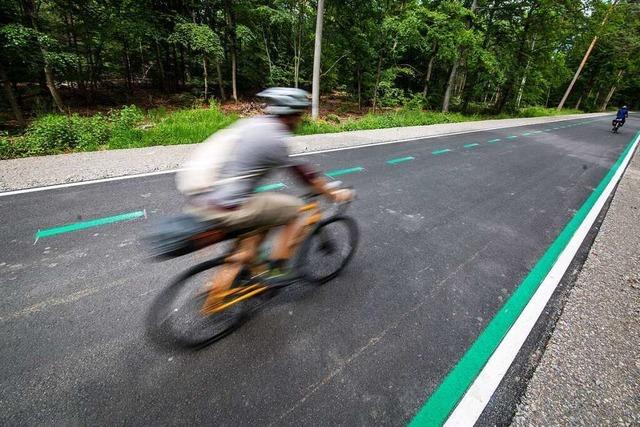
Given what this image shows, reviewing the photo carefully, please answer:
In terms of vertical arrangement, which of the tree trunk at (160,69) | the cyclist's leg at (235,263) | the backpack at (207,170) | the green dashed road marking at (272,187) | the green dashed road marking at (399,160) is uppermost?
the tree trunk at (160,69)

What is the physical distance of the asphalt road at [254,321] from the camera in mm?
1912

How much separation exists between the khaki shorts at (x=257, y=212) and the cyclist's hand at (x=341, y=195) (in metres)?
0.35

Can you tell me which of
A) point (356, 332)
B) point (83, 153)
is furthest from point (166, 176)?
point (356, 332)

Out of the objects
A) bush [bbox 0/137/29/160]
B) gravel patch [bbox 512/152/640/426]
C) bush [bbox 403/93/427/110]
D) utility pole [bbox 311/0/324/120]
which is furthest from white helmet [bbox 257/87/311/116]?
bush [bbox 403/93/427/110]

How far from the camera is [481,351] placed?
240 centimetres

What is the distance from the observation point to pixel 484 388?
209 cm

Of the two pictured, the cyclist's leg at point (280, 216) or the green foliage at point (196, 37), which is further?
the green foliage at point (196, 37)

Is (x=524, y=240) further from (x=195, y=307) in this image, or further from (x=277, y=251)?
(x=195, y=307)

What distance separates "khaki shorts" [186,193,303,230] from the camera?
2065mm

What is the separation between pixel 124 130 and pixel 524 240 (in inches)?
410

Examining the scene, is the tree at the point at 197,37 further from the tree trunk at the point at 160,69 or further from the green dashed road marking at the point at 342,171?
the green dashed road marking at the point at 342,171

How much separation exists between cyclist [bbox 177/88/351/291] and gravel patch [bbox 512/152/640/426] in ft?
7.65

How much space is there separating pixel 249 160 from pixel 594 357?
329 centimetres

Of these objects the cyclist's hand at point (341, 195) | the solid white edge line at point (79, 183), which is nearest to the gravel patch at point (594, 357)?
the cyclist's hand at point (341, 195)
